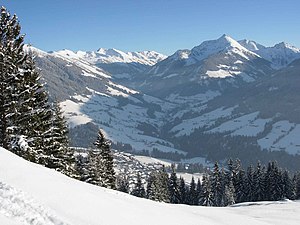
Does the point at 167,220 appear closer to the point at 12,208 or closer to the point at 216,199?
the point at 12,208

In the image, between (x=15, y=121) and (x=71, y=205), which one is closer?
(x=71, y=205)

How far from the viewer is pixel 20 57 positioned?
26.7 metres

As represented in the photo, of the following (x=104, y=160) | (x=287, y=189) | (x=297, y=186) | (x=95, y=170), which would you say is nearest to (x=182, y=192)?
(x=287, y=189)

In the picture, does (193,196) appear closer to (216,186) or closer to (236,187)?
(216,186)

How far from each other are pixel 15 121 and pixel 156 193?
4275cm

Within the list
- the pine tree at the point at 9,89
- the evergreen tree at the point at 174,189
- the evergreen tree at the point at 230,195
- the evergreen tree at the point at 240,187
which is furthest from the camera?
the evergreen tree at the point at 240,187

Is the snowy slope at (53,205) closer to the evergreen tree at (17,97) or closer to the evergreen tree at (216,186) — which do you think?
the evergreen tree at (17,97)

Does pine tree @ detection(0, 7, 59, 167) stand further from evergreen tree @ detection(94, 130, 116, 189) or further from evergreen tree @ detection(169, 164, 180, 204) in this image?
evergreen tree @ detection(169, 164, 180, 204)

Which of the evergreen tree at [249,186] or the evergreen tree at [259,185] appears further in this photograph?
the evergreen tree at [249,186]

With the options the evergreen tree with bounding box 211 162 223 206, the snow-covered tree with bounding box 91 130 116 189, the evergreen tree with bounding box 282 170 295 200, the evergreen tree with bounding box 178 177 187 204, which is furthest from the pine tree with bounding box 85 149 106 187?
the evergreen tree with bounding box 282 170 295 200

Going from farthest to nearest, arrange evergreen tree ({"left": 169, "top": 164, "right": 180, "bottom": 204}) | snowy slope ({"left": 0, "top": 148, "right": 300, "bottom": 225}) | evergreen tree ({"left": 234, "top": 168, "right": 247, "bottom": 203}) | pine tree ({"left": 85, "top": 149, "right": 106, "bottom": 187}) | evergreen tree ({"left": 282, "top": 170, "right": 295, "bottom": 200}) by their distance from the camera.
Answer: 1. evergreen tree ({"left": 234, "top": 168, "right": 247, "bottom": 203})
2. evergreen tree ({"left": 282, "top": 170, "right": 295, "bottom": 200})
3. evergreen tree ({"left": 169, "top": 164, "right": 180, "bottom": 204})
4. pine tree ({"left": 85, "top": 149, "right": 106, "bottom": 187})
5. snowy slope ({"left": 0, "top": 148, "right": 300, "bottom": 225})

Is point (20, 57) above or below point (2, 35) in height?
below

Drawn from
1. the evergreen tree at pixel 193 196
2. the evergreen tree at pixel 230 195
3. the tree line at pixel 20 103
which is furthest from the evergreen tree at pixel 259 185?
the tree line at pixel 20 103

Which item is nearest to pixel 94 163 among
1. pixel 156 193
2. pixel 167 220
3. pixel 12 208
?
pixel 156 193
